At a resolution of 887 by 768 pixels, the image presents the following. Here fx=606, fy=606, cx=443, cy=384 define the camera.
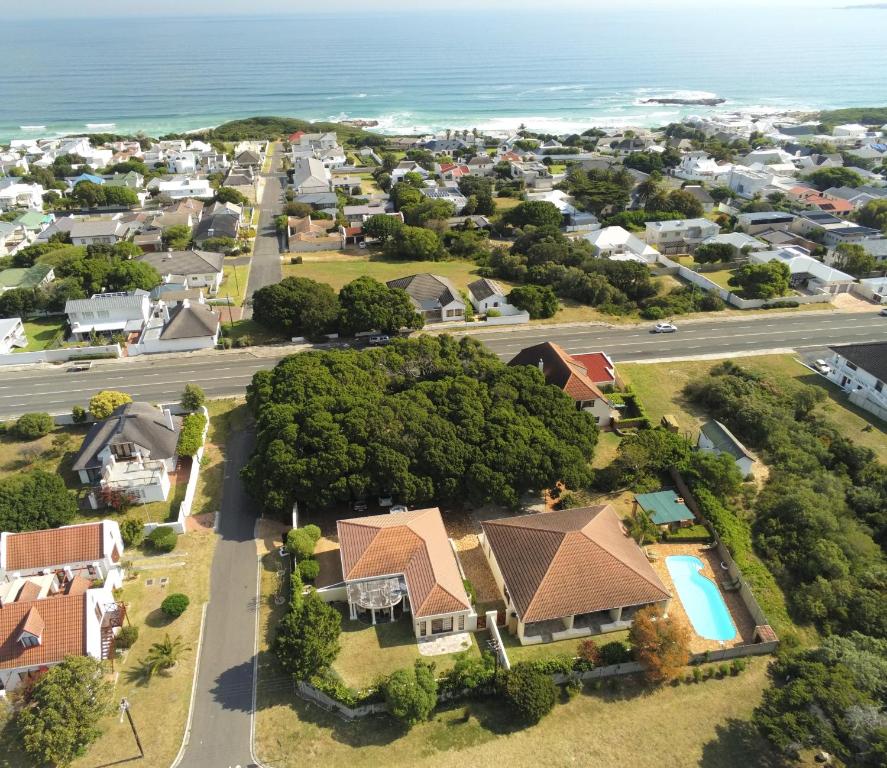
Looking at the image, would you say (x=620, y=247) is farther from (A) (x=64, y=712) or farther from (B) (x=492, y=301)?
(A) (x=64, y=712)

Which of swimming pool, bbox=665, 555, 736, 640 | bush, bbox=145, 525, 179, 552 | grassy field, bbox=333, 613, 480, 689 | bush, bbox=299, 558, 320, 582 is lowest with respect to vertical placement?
grassy field, bbox=333, 613, 480, 689

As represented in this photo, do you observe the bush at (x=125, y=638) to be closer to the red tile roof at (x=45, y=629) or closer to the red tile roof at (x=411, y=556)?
the red tile roof at (x=45, y=629)

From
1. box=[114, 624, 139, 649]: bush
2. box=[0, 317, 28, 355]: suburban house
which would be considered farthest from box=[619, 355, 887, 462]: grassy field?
box=[0, 317, 28, 355]: suburban house

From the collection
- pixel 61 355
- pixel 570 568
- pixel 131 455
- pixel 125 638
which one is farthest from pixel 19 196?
pixel 570 568

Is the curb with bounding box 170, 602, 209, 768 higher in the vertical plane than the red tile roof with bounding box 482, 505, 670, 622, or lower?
lower

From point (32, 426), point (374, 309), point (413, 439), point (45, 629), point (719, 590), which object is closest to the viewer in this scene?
point (45, 629)

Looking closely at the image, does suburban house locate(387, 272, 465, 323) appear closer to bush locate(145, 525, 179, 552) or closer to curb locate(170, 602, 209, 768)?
bush locate(145, 525, 179, 552)
